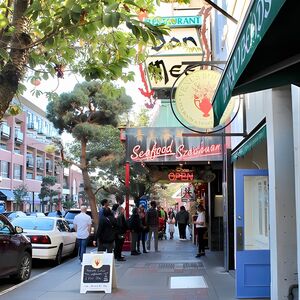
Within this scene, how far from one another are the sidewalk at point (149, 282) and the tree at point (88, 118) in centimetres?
1205

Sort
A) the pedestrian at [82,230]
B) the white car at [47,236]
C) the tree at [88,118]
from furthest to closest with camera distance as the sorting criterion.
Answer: the tree at [88,118]
the pedestrian at [82,230]
the white car at [47,236]

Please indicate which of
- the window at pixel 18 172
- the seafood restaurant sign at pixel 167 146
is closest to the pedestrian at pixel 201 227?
the seafood restaurant sign at pixel 167 146

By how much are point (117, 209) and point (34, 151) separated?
58.3m

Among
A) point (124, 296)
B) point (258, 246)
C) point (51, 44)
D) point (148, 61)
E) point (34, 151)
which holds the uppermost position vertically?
point (34, 151)

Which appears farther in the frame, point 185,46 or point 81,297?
point 185,46

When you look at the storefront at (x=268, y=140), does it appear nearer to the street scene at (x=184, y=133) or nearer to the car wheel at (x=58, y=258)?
the street scene at (x=184, y=133)

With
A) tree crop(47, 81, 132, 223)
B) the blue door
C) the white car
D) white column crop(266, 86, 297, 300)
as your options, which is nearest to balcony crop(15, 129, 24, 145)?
tree crop(47, 81, 132, 223)

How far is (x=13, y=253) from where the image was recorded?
33.9 ft

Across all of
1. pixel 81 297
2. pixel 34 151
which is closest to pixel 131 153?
pixel 81 297

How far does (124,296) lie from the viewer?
9000 mm

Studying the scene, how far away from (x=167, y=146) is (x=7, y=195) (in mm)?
44946

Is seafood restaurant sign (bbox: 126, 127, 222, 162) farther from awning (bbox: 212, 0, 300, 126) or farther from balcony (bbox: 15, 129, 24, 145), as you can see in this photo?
balcony (bbox: 15, 129, 24, 145)

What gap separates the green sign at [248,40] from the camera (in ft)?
10.0

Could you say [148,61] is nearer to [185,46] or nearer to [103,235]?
[185,46]
